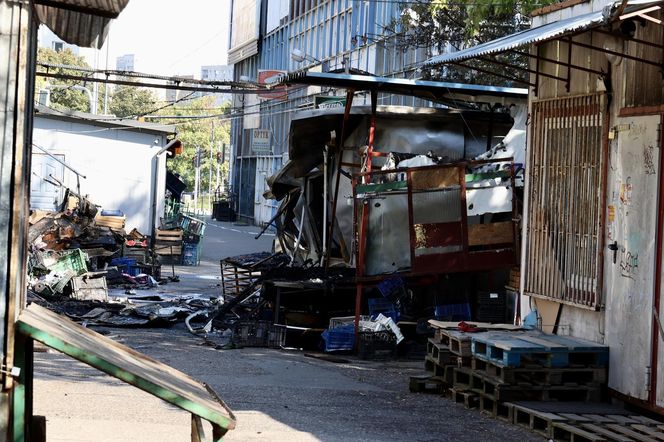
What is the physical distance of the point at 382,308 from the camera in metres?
16.6

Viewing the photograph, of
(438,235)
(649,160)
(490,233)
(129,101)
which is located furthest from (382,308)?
(129,101)

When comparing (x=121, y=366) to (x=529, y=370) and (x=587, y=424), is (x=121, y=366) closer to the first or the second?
(x=587, y=424)

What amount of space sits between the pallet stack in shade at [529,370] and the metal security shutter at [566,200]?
0.64m

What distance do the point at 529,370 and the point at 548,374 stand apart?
20cm

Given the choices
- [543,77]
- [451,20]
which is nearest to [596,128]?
[543,77]

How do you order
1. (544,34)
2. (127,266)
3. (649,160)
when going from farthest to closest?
(127,266) → (649,160) → (544,34)

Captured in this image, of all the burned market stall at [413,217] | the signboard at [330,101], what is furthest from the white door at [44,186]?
the burned market stall at [413,217]

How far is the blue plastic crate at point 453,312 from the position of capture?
16.7 meters

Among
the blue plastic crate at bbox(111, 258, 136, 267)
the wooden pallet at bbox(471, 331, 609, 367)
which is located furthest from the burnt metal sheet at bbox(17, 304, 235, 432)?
the blue plastic crate at bbox(111, 258, 136, 267)

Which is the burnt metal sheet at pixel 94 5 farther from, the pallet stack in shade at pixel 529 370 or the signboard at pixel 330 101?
the signboard at pixel 330 101

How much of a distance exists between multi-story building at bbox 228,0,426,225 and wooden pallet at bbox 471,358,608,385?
18.8 metres

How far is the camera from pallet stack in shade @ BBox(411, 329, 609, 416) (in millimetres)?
11336

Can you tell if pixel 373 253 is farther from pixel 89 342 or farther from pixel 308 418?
pixel 89 342

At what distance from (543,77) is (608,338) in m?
3.44
